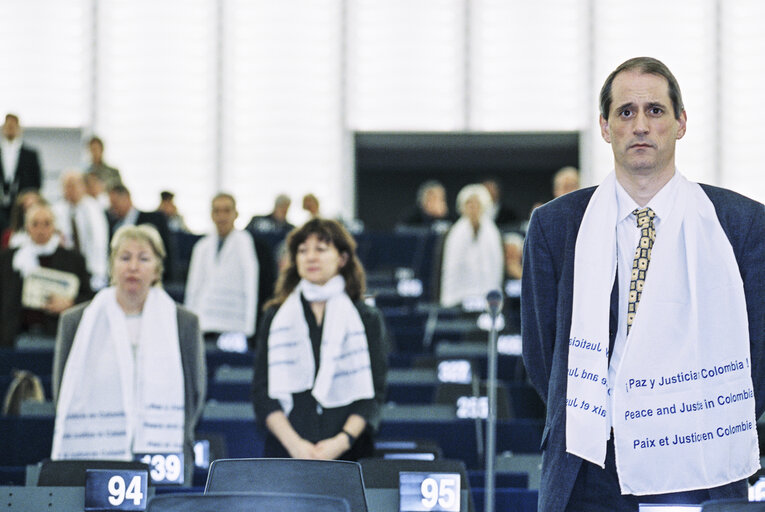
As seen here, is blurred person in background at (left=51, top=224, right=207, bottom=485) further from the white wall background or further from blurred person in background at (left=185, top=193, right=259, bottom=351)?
the white wall background

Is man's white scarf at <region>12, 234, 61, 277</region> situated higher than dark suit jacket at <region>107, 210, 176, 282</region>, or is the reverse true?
dark suit jacket at <region>107, 210, 176, 282</region>

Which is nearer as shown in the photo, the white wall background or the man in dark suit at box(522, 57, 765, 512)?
the man in dark suit at box(522, 57, 765, 512)

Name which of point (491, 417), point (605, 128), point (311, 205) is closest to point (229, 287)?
point (311, 205)

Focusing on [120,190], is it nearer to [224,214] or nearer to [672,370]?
[224,214]

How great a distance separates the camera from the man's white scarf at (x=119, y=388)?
16.8ft

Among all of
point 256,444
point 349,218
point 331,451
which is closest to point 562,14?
point 349,218

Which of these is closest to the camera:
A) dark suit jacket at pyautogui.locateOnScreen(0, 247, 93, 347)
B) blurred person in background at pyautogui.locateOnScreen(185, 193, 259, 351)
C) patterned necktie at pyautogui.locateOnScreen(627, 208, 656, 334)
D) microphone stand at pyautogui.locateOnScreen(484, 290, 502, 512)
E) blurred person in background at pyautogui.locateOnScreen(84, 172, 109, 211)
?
patterned necktie at pyautogui.locateOnScreen(627, 208, 656, 334)

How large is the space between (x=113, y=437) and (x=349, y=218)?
505 inches

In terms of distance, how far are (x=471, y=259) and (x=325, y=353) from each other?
6275mm

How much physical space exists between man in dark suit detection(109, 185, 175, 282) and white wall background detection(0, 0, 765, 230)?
5.64m

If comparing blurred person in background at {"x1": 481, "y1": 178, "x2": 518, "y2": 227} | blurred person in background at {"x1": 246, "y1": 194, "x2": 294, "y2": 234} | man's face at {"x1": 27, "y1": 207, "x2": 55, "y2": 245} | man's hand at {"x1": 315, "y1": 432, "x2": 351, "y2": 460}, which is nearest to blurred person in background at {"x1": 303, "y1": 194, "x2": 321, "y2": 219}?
blurred person in background at {"x1": 246, "y1": 194, "x2": 294, "y2": 234}

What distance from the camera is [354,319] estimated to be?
5000 mm

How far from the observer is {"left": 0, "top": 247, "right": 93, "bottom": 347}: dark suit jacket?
27.9 ft

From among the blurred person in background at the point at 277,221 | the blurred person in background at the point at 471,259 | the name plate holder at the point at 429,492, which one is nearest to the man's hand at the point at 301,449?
the name plate holder at the point at 429,492
